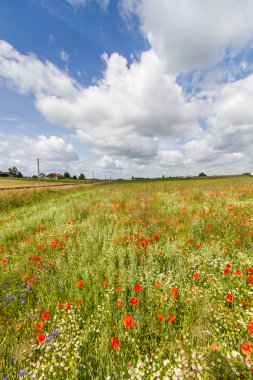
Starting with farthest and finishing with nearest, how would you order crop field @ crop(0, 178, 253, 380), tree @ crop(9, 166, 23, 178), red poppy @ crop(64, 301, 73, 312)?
tree @ crop(9, 166, 23, 178), red poppy @ crop(64, 301, 73, 312), crop field @ crop(0, 178, 253, 380)

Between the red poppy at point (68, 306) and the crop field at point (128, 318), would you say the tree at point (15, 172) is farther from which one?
the red poppy at point (68, 306)

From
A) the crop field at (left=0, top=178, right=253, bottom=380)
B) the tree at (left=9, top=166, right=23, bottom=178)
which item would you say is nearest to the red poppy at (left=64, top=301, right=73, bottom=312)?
the crop field at (left=0, top=178, right=253, bottom=380)

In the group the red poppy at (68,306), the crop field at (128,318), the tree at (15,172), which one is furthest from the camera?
the tree at (15,172)

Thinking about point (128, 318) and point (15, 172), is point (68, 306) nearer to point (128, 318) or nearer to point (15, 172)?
Result: point (128, 318)

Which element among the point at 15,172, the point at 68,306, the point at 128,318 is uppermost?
the point at 15,172

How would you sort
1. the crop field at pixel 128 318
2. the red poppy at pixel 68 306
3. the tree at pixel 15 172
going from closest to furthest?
the crop field at pixel 128 318 → the red poppy at pixel 68 306 → the tree at pixel 15 172

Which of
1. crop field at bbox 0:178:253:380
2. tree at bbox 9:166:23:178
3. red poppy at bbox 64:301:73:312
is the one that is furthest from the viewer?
tree at bbox 9:166:23:178

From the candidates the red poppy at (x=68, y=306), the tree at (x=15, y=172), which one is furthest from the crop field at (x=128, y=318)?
the tree at (x=15, y=172)

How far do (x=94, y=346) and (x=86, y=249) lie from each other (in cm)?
194

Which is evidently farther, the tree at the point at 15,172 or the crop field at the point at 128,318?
the tree at the point at 15,172

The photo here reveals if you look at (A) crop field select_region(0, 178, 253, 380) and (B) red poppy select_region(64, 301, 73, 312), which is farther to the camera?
(B) red poppy select_region(64, 301, 73, 312)

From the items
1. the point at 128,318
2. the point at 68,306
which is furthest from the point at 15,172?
the point at 128,318

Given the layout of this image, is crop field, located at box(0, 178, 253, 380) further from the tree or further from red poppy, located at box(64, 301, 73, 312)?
the tree

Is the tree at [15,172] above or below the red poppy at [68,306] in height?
above
